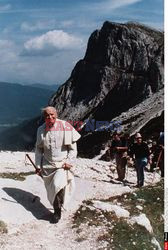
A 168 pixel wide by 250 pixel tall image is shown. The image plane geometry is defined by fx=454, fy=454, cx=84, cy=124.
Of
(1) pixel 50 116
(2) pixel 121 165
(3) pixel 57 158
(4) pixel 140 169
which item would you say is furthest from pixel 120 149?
(1) pixel 50 116

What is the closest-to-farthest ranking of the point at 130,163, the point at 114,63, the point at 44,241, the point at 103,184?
the point at 44,241 < the point at 103,184 < the point at 130,163 < the point at 114,63

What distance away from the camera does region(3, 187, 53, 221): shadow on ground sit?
8.94 meters

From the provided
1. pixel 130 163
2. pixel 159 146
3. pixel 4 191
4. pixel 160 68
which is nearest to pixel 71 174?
pixel 4 191

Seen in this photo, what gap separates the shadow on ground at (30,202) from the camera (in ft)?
29.3

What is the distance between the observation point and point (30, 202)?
9.39 meters

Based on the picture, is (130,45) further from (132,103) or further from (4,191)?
Result: (4,191)

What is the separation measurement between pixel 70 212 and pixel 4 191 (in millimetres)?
1511

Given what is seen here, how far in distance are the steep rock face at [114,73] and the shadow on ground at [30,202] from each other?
8949cm

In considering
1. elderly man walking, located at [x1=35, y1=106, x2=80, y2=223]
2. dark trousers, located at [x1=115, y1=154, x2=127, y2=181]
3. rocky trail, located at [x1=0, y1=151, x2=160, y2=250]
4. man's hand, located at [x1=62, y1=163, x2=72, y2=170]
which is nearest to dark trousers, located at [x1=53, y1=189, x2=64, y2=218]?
elderly man walking, located at [x1=35, y1=106, x2=80, y2=223]

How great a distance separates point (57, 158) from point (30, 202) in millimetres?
1348

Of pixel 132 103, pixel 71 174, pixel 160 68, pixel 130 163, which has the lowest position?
pixel 132 103

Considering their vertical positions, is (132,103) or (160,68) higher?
(160,68)

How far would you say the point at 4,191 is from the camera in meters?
9.62

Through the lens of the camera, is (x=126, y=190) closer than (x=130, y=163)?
Yes
